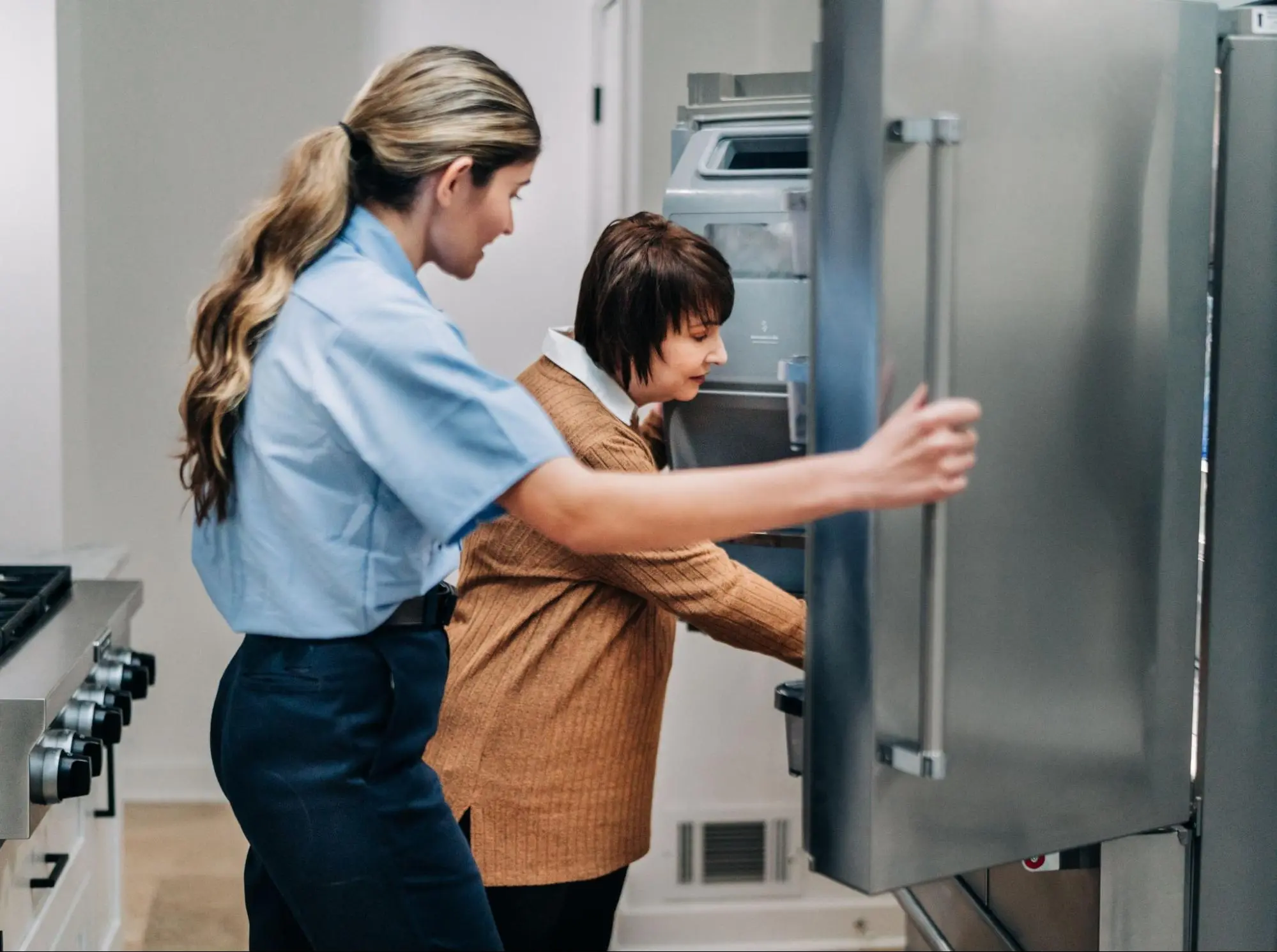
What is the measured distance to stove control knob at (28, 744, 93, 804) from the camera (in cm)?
164

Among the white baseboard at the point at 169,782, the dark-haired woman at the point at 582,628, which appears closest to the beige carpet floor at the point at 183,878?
the white baseboard at the point at 169,782

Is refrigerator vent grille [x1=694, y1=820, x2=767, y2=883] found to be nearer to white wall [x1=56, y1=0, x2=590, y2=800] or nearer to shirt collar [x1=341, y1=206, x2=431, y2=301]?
white wall [x1=56, y1=0, x2=590, y2=800]

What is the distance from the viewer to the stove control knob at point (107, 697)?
186 cm

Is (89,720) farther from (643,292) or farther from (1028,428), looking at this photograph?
(1028,428)

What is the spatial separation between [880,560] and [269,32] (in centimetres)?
273

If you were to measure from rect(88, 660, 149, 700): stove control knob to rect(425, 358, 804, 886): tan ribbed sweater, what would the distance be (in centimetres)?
51

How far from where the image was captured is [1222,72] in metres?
1.55

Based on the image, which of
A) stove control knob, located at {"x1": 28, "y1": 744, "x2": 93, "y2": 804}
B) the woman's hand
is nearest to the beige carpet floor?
stove control knob, located at {"x1": 28, "y1": 744, "x2": 93, "y2": 804}

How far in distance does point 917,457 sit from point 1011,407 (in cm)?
28

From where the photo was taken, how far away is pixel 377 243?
1354 mm

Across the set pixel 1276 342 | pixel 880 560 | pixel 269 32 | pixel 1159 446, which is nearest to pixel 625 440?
pixel 880 560

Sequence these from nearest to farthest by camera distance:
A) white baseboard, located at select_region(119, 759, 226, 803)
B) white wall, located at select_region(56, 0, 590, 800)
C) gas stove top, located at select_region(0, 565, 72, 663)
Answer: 1. gas stove top, located at select_region(0, 565, 72, 663)
2. white wall, located at select_region(56, 0, 590, 800)
3. white baseboard, located at select_region(119, 759, 226, 803)

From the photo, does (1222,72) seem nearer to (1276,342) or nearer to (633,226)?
(1276,342)

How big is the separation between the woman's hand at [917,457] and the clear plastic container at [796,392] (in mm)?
741
